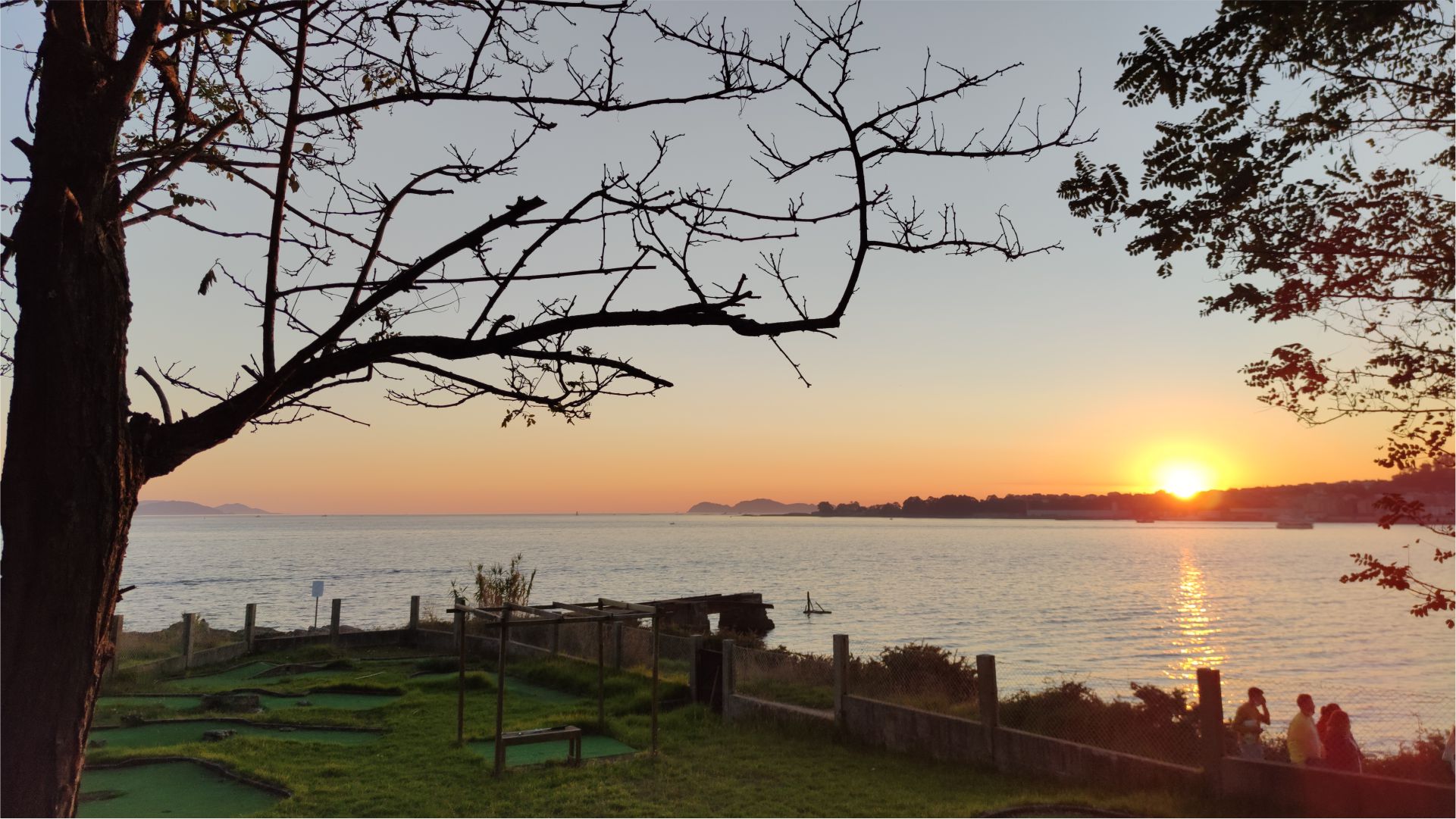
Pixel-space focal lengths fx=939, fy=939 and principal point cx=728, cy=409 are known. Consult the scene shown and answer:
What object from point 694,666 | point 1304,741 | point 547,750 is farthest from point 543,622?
point 1304,741

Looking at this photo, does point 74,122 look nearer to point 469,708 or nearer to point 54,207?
point 54,207

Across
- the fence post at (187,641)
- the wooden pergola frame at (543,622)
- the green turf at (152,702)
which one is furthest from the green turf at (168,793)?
the fence post at (187,641)

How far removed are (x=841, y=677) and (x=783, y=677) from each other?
10.2ft

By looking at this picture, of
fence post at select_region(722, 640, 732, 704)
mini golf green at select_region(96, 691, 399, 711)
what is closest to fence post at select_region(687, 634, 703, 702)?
fence post at select_region(722, 640, 732, 704)

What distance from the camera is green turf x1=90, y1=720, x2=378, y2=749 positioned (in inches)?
582

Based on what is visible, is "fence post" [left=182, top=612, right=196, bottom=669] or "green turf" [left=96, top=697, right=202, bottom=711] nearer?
"green turf" [left=96, top=697, right=202, bottom=711]

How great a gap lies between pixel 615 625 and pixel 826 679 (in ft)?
19.2

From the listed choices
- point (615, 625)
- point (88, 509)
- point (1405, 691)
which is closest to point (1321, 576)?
point (1405, 691)

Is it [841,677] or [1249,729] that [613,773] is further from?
[1249,729]

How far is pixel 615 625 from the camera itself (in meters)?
21.5

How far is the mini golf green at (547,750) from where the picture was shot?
13.5 m

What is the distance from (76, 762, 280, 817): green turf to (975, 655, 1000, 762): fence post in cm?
905

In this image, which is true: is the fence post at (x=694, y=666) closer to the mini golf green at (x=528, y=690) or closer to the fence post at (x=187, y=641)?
the mini golf green at (x=528, y=690)

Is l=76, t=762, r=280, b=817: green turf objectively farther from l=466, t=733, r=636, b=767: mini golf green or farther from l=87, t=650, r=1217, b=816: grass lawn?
l=466, t=733, r=636, b=767: mini golf green
